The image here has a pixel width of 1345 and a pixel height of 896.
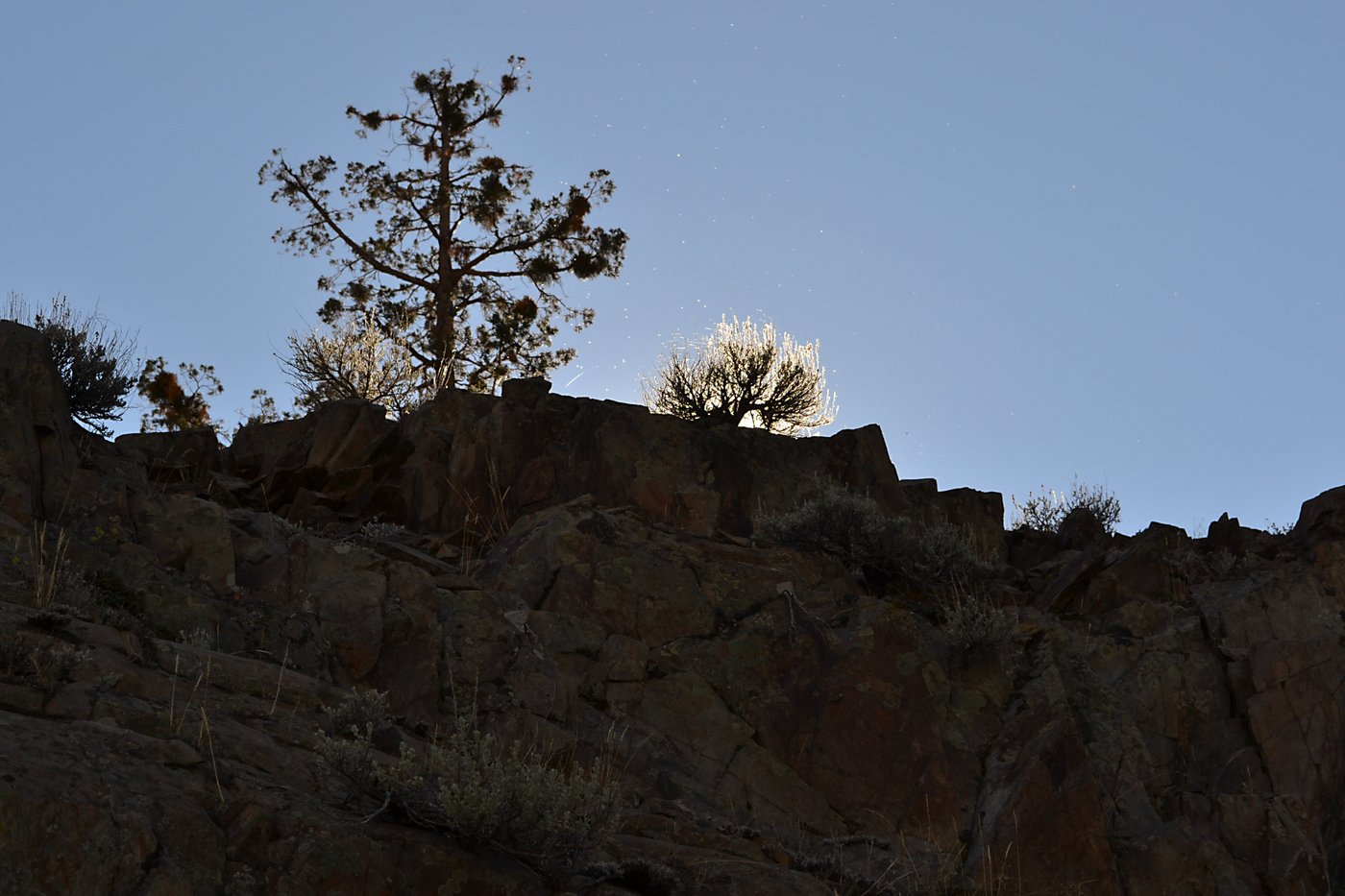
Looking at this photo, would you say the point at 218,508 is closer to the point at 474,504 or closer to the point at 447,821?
the point at 474,504

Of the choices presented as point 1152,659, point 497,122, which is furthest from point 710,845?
point 497,122

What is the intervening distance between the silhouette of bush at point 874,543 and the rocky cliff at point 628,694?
167 millimetres

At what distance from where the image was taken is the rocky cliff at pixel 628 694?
503 cm

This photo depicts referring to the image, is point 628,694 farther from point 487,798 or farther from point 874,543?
point 487,798

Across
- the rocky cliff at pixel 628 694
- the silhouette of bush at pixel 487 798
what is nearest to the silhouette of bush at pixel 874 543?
the rocky cliff at pixel 628 694

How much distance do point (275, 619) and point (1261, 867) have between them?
7.21m

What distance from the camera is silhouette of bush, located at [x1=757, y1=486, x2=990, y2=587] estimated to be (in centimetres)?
1191

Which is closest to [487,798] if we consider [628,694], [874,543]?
[628,694]

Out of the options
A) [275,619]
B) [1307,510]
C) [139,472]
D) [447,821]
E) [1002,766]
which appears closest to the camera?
[447,821]

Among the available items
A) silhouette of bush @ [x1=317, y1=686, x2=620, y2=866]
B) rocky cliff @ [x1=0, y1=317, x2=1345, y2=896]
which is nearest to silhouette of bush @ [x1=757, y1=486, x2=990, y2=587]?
rocky cliff @ [x1=0, y1=317, x2=1345, y2=896]

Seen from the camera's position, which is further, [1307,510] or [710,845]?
[1307,510]

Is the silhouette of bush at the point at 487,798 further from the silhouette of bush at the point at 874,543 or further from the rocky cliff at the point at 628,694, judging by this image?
the silhouette of bush at the point at 874,543

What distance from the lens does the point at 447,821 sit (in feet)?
17.1

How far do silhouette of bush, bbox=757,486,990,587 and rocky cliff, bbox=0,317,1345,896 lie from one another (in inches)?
6.6
